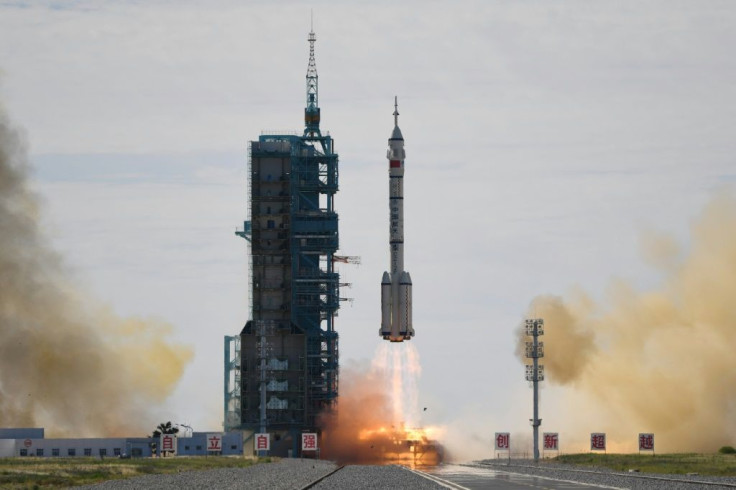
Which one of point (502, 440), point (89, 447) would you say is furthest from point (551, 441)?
point (89, 447)

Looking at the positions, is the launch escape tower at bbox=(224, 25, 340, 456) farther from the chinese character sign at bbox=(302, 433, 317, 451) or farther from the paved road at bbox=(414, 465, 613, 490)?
the paved road at bbox=(414, 465, 613, 490)

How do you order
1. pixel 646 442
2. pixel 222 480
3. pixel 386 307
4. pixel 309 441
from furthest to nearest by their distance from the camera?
pixel 309 441
pixel 386 307
pixel 646 442
pixel 222 480

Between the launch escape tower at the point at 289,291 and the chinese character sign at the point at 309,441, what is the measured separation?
524 inches

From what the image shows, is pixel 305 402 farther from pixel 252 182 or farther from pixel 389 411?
pixel 252 182

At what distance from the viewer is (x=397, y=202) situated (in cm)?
15112

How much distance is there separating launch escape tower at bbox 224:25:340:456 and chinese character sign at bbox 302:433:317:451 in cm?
1332

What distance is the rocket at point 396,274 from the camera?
149000mm

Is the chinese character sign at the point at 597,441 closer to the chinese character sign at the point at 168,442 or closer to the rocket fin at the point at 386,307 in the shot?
the rocket fin at the point at 386,307

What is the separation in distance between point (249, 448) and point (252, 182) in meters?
30.9

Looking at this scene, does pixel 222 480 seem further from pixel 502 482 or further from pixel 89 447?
Answer: pixel 89 447

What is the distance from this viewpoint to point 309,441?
156250 mm

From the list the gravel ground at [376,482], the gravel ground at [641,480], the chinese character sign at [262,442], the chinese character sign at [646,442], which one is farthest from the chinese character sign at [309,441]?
the gravel ground at [376,482]

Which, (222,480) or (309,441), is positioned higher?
(309,441)

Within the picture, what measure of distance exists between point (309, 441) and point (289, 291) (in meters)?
23.3
